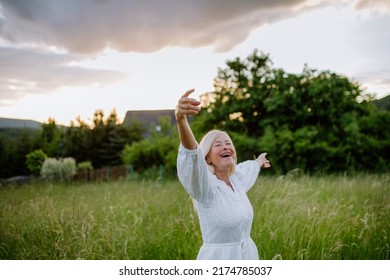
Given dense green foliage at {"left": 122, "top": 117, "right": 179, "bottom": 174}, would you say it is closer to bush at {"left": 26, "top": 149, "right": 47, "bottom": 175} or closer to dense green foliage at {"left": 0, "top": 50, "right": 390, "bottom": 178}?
dense green foliage at {"left": 0, "top": 50, "right": 390, "bottom": 178}

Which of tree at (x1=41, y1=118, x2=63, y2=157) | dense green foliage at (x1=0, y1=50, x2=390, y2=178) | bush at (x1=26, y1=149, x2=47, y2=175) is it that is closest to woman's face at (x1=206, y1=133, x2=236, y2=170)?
bush at (x1=26, y1=149, x2=47, y2=175)

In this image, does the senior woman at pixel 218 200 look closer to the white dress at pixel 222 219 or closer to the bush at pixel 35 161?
the white dress at pixel 222 219

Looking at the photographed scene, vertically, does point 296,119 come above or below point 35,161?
above

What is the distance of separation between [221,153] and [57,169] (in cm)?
636

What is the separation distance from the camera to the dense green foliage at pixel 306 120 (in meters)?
7.36

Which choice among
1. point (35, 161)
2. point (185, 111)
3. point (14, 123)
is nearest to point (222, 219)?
point (185, 111)

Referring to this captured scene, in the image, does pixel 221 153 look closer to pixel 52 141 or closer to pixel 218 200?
pixel 218 200

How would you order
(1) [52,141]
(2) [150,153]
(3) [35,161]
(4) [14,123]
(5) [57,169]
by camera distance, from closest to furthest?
1. (4) [14,123]
2. (3) [35,161]
3. (5) [57,169]
4. (1) [52,141]
5. (2) [150,153]

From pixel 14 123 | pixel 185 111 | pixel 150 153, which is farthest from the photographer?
pixel 150 153

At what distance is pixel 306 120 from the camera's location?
759cm

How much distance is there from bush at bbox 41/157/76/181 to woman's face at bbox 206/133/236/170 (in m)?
4.96

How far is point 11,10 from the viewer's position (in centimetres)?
348
